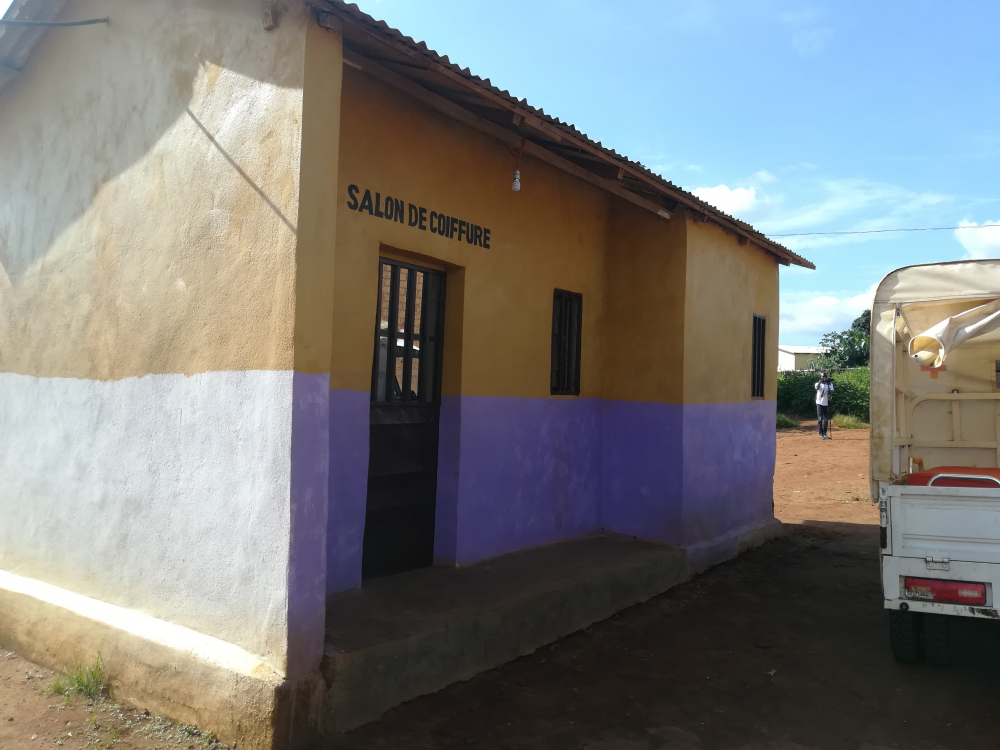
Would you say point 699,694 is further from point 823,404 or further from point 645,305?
point 823,404

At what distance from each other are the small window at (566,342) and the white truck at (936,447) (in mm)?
3025

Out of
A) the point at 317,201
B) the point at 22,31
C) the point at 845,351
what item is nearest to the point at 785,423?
the point at 845,351

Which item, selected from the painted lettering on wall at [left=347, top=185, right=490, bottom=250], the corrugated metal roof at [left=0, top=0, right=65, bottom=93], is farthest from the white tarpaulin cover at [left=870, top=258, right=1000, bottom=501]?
the corrugated metal roof at [left=0, top=0, right=65, bottom=93]

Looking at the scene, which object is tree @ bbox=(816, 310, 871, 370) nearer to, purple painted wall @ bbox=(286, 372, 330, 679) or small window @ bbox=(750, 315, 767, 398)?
small window @ bbox=(750, 315, 767, 398)

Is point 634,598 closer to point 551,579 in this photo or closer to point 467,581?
point 551,579

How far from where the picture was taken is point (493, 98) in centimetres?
527

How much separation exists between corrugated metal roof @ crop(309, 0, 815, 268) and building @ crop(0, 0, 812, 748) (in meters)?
0.03

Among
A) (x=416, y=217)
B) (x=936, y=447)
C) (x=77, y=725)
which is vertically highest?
(x=416, y=217)

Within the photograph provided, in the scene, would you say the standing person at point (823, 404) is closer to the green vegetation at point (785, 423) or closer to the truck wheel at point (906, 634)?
the green vegetation at point (785, 423)

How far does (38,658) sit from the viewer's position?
5.37 metres

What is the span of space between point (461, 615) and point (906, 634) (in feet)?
10.9

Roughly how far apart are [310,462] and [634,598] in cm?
413

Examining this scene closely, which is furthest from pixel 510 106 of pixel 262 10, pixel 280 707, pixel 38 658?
pixel 38 658

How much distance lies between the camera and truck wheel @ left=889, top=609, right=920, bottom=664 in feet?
18.5
